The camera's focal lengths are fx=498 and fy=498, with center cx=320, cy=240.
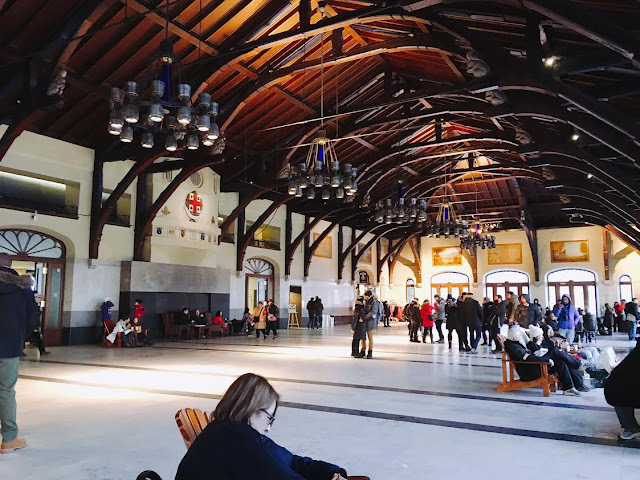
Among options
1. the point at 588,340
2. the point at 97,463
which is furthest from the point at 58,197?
the point at 588,340

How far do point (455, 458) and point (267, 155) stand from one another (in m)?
13.4

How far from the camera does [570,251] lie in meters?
25.9

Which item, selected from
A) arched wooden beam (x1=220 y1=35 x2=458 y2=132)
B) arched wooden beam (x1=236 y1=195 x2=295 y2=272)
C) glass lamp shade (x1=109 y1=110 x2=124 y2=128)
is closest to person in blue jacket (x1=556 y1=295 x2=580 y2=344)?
arched wooden beam (x1=220 y1=35 x2=458 y2=132)

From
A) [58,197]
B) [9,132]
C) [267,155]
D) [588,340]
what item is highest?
[267,155]

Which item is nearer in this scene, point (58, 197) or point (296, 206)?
point (58, 197)

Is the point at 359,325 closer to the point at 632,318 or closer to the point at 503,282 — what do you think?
the point at 632,318

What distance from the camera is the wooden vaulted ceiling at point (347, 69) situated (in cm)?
719

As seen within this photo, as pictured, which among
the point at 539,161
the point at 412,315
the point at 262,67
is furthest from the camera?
the point at 412,315

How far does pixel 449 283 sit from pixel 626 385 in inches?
996

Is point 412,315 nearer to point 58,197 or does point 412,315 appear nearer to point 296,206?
point 296,206

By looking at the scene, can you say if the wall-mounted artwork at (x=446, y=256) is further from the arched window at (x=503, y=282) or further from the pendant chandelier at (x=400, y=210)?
the pendant chandelier at (x=400, y=210)

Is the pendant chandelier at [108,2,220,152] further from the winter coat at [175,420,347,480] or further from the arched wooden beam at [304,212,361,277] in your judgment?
the arched wooden beam at [304,212,361,277]

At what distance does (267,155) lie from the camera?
16.1 m

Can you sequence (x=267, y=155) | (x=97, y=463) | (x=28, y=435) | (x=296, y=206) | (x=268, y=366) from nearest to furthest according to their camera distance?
(x=97, y=463) < (x=28, y=435) < (x=268, y=366) < (x=267, y=155) < (x=296, y=206)
